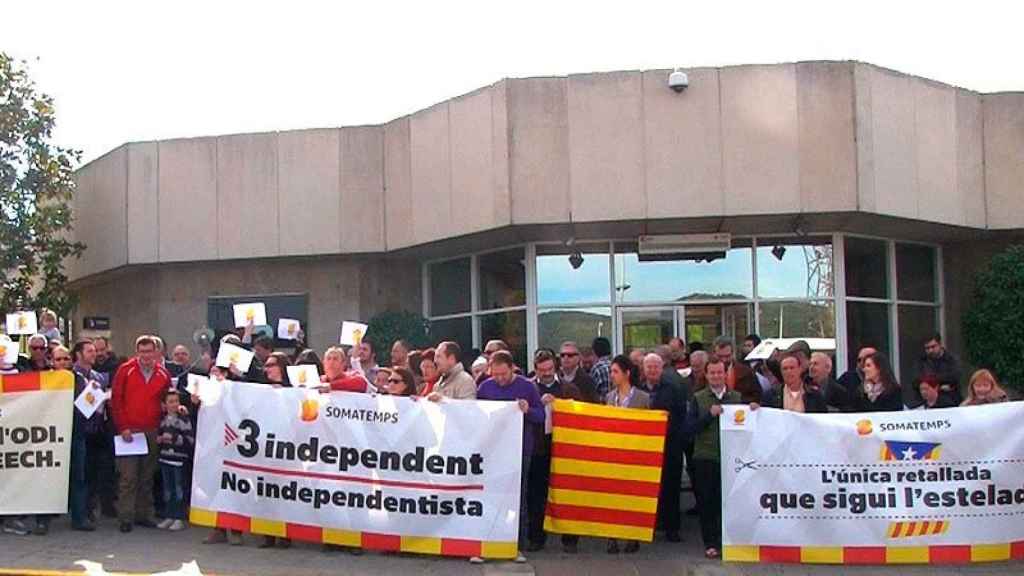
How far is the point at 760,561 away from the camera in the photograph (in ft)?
27.6

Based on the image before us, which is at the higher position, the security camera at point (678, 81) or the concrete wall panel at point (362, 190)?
the security camera at point (678, 81)

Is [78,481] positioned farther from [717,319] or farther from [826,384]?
[717,319]

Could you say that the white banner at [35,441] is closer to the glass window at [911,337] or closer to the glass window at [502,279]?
the glass window at [502,279]

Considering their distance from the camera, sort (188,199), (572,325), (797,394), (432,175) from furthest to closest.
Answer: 1. (188,199)
2. (572,325)
3. (432,175)
4. (797,394)

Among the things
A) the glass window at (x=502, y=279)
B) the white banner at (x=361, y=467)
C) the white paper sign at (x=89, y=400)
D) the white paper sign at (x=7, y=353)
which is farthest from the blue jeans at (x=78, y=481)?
the glass window at (x=502, y=279)

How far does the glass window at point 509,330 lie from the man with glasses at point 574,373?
5958mm

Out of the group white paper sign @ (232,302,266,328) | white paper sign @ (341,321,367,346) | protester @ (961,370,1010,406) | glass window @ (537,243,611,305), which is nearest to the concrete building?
glass window @ (537,243,611,305)

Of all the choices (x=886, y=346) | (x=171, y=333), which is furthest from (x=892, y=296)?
(x=171, y=333)

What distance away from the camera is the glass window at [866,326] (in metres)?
15.6

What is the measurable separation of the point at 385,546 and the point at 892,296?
34.7ft

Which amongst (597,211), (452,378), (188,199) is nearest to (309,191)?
(188,199)

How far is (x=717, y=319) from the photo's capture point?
1530 cm

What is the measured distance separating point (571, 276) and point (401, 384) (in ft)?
22.2

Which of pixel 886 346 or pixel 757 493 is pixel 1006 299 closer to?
pixel 886 346
